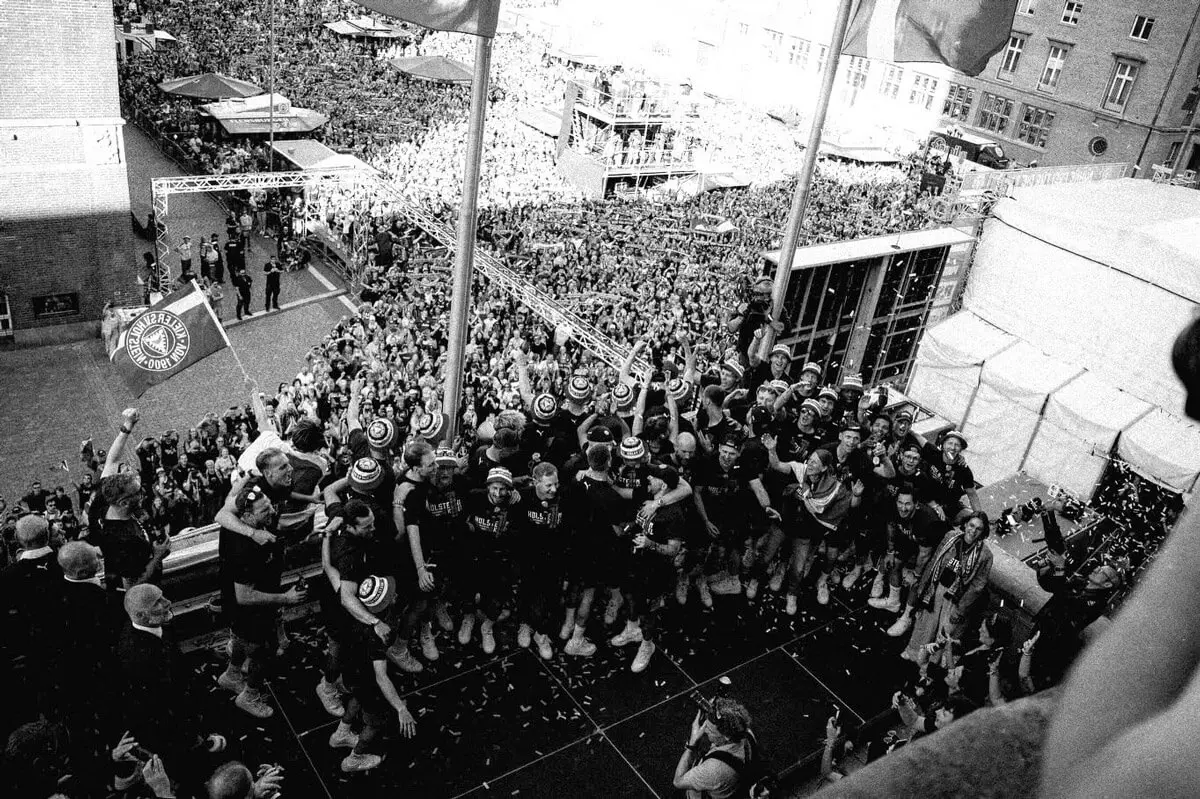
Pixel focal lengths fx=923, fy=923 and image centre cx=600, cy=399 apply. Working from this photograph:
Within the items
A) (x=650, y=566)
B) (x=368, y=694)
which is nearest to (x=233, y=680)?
→ (x=368, y=694)

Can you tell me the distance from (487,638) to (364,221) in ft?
64.0

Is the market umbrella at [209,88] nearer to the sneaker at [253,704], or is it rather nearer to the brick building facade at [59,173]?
the brick building facade at [59,173]

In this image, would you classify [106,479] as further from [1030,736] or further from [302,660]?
[1030,736]


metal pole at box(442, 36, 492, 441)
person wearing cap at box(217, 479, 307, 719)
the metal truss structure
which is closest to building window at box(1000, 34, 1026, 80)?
the metal truss structure

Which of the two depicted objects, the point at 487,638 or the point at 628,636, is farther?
the point at 628,636

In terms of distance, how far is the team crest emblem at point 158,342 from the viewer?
34.9 feet

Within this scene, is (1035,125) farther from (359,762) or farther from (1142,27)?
(359,762)

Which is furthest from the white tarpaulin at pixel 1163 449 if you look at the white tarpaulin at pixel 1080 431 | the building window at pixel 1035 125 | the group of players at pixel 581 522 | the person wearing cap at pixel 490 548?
the building window at pixel 1035 125

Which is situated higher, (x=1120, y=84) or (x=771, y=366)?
(x=1120, y=84)

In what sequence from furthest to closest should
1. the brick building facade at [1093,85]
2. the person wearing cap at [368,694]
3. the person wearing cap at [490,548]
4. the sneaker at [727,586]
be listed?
1. the brick building facade at [1093,85]
2. the sneaker at [727,586]
3. the person wearing cap at [490,548]
4. the person wearing cap at [368,694]

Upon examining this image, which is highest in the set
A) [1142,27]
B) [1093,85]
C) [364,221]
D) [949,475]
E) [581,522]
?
[1142,27]

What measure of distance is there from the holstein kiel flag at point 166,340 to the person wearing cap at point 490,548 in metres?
5.44

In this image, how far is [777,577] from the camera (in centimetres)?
852

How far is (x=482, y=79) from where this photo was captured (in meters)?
8.13
